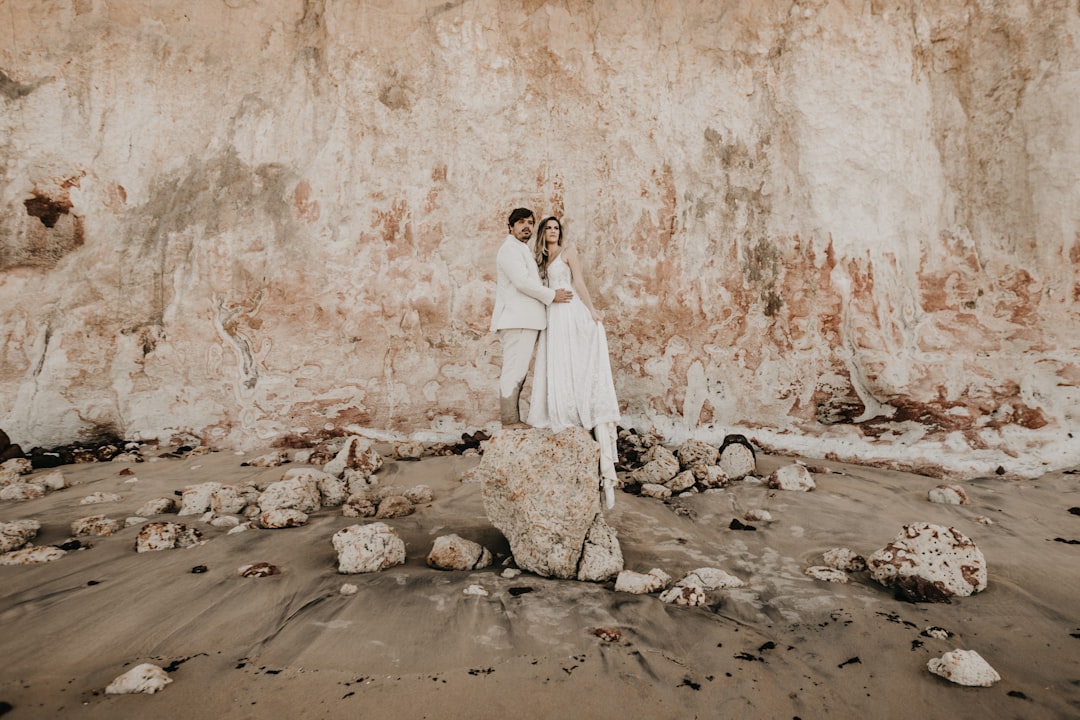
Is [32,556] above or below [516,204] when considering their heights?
below

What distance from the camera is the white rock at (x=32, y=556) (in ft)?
10.7

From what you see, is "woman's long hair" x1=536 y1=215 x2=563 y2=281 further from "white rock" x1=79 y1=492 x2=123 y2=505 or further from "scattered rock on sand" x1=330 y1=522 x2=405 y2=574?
"white rock" x1=79 y1=492 x2=123 y2=505

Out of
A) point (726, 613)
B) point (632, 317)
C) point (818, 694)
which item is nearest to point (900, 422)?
point (632, 317)

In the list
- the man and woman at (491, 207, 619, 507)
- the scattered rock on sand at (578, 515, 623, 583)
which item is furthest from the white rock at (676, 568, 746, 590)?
the man and woman at (491, 207, 619, 507)

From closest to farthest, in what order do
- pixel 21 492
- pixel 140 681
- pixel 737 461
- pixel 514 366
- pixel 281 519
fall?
pixel 140 681
pixel 281 519
pixel 514 366
pixel 21 492
pixel 737 461

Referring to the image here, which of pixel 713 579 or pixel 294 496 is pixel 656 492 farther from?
pixel 294 496

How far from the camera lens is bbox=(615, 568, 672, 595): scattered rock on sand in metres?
3.10

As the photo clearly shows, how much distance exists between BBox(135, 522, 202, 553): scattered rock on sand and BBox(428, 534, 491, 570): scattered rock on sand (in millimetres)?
1486

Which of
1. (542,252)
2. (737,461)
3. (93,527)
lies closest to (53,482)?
(93,527)

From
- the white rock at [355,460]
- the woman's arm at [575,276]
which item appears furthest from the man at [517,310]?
the white rock at [355,460]

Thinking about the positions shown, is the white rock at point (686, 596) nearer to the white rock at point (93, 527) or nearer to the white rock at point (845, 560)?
the white rock at point (845, 560)

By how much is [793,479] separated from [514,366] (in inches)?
97.4

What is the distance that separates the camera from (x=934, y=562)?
306 cm

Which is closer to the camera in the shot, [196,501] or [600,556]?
[600,556]
